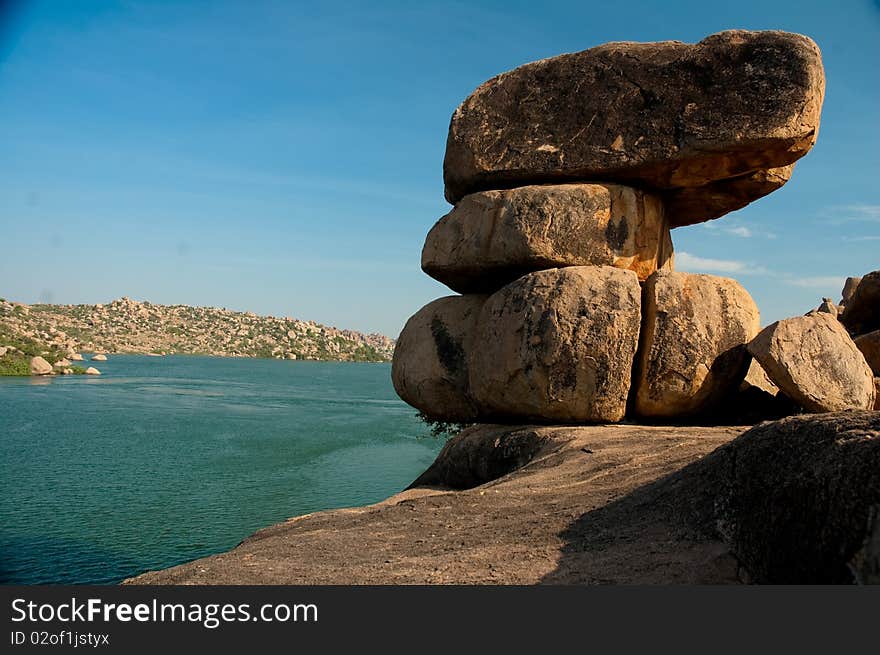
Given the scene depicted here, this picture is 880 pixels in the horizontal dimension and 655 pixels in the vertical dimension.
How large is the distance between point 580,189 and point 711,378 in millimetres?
3468

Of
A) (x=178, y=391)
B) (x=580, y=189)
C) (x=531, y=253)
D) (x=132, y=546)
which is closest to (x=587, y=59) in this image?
(x=580, y=189)

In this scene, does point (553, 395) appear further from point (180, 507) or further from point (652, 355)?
point (180, 507)

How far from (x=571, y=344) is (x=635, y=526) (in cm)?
451

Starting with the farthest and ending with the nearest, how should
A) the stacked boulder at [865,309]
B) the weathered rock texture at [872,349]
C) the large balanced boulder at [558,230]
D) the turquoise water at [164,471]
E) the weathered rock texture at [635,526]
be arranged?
the stacked boulder at [865,309] → the turquoise water at [164,471] → the weathered rock texture at [872,349] → the large balanced boulder at [558,230] → the weathered rock texture at [635,526]

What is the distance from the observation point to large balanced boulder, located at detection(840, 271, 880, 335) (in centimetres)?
1461

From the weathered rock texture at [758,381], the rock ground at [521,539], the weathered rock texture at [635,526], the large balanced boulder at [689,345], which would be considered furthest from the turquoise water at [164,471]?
the weathered rock texture at [758,381]

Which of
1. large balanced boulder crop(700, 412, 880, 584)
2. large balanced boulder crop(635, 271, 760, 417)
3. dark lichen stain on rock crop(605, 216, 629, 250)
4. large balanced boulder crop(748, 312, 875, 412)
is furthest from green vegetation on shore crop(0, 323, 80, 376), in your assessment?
large balanced boulder crop(700, 412, 880, 584)

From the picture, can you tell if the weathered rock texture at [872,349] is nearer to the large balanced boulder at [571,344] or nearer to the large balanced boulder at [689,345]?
the large balanced boulder at [689,345]

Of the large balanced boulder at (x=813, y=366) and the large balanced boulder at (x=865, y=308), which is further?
the large balanced boulder at (x=865, y=308)

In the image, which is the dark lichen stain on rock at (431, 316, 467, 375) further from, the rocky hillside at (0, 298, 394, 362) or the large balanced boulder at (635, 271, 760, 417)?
the rocky hillside at (0, 298, 394, 362)

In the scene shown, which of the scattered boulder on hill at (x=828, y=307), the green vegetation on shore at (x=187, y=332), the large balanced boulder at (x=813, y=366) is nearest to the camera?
the large balanced boulder at (x=813, y=366)

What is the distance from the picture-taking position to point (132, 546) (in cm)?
1343

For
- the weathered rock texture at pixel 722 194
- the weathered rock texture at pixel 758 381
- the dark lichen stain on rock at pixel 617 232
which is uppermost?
the weathered rock texture at pixel 722 194

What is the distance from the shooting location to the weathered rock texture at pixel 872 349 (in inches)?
477
